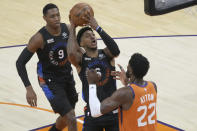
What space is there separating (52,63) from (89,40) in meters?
0.85

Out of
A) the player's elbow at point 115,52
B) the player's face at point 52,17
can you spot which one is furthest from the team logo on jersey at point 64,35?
the player's elbow at point 115,52

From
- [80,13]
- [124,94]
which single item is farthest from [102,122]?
[80,13]

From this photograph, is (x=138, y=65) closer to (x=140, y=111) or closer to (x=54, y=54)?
(x=140, y=111)

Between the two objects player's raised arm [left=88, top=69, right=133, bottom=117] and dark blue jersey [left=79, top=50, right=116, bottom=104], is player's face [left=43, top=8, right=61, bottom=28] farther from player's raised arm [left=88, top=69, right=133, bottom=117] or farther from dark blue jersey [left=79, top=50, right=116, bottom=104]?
player's raised arm [left=88, top=69, right=133, bottom=117]

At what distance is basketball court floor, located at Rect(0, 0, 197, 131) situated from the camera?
705cm

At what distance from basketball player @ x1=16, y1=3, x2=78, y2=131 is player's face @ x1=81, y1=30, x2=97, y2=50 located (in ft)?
2.09

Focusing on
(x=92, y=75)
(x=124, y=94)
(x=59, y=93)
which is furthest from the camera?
(x=59, y=93)

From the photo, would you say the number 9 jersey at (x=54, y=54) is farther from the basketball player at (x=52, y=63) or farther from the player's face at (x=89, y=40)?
the player's face at (x=89, y=40)

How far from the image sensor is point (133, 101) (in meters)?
4.08

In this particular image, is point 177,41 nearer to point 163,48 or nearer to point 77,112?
point 163,48

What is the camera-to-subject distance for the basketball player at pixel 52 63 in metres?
5.55

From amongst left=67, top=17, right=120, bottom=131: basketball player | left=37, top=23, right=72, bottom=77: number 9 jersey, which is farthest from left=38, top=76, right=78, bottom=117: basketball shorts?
left=67, top=17, right=120, bottom=131: basketball player

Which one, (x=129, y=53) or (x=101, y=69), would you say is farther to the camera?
(x=129, y=53)

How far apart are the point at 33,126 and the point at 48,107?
70 cm
